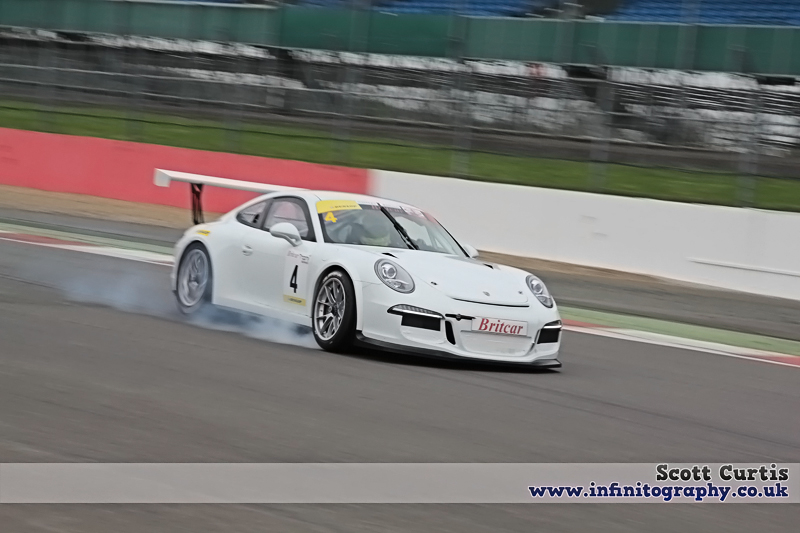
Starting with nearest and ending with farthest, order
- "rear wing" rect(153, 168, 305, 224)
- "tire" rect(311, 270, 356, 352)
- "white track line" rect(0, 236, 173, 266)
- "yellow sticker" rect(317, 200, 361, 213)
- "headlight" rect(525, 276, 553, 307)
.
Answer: "tire" rect(311, 270, 356, 352), "headlight" rect(525, 276, 553, 307), "yellow sticker" rect(317, 200, 361, 213), "rear wing" rect(153, 168, 305, 224), "white track line" rect(0, 236, 173, 266)

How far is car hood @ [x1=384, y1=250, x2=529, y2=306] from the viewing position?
308 inches

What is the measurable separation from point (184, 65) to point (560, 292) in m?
13.1

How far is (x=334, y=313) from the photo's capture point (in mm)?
8055

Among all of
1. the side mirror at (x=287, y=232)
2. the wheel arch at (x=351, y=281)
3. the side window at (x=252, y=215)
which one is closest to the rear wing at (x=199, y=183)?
the side window at (x=252, y=215)

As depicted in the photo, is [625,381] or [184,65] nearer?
[625,381]

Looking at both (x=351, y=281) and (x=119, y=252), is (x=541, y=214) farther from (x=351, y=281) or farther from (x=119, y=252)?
(x=351, y=281)

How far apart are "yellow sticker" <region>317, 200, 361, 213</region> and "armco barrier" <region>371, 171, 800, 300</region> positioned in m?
7.94

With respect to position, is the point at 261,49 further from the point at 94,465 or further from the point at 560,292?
the point at 94,465

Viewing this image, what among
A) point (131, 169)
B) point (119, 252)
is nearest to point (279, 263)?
point (119, 252)

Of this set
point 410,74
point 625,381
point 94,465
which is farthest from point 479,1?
point 94,465

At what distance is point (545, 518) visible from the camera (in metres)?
4.46

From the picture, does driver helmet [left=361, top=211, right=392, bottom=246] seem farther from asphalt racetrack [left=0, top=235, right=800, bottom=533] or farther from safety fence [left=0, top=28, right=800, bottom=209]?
safety fence [left=0, top=28, right=800, bottom=209]

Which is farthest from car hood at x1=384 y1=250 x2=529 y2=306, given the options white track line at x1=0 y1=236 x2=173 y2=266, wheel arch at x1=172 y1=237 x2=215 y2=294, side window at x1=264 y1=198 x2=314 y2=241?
white track line at x1=0 y1=236 x2=173 y2=266

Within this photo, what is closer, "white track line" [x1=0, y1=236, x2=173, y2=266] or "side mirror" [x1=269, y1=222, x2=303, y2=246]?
"side mirror" [x1=269, y1=222, x2=303, y2=246]
